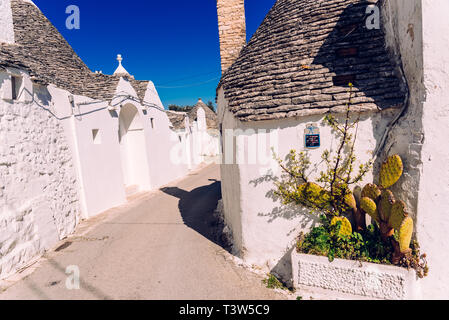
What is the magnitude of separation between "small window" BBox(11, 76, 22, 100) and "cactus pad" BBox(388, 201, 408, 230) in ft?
27.6

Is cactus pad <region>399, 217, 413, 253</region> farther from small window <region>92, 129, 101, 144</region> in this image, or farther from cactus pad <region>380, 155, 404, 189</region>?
small window <region>92, 129, 101, 144</region>

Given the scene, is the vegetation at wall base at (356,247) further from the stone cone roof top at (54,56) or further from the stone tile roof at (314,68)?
the stone cone roof top at (54,56)

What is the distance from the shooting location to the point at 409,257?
398 cm

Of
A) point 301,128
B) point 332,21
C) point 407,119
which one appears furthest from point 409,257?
point 332,21

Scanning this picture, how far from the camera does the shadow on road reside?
25.4ft

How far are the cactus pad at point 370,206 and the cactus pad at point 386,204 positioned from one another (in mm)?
82

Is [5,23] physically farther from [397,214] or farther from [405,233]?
[405,233]

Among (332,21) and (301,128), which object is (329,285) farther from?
(332,21)

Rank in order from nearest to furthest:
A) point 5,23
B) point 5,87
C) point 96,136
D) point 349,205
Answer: point 349,205, point 5,87, point 5,23, point 96,136

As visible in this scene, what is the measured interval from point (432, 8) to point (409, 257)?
391cm

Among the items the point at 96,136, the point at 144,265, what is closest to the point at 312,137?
the point at 144,265

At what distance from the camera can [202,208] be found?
10.3 meters

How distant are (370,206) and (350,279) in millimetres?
1279

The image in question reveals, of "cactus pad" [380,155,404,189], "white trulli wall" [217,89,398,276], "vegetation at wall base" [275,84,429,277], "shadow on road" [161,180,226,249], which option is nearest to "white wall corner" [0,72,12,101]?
"white trulli wall" [217,89,398,276]
